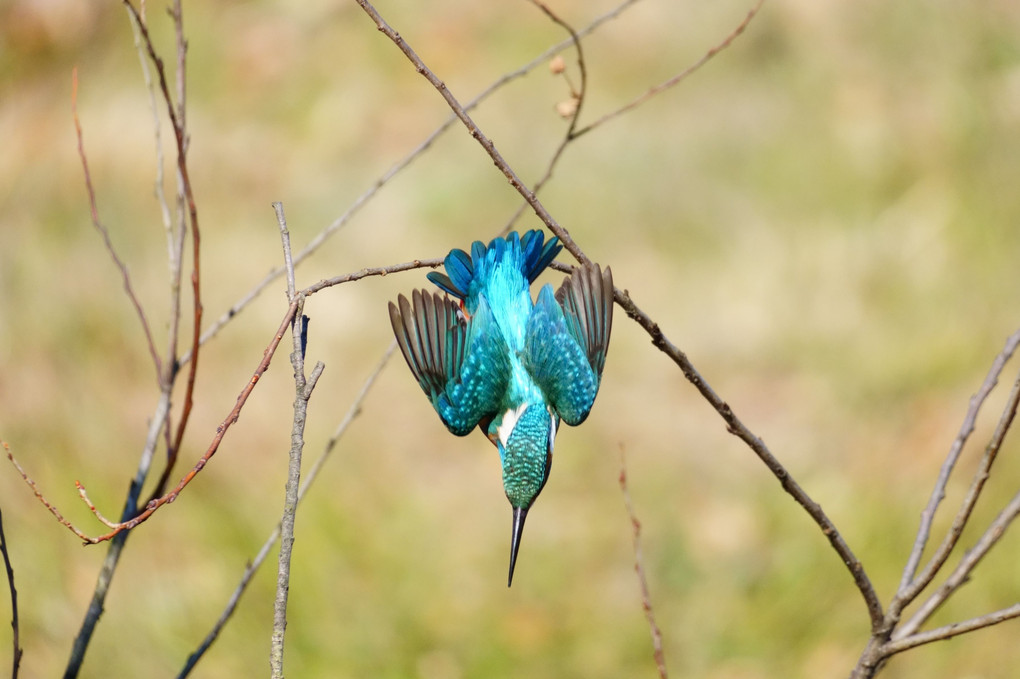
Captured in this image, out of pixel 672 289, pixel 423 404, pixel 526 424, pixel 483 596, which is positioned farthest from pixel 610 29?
pixel 526 424

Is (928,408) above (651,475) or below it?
above

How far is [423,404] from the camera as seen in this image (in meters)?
4.99

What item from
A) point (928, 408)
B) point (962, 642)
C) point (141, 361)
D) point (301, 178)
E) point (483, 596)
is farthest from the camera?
point (301, 178)

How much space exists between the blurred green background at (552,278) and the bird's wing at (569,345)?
5.46 feet

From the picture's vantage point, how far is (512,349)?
2.58 meters

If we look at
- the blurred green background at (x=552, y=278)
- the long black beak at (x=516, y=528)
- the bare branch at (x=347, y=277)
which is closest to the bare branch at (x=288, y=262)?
the bare branch at (x=347, y=277)

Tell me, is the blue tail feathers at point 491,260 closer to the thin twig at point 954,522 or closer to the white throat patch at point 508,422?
the white throat patch at point 508,422

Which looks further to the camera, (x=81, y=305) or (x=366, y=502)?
(x=81, y=305)

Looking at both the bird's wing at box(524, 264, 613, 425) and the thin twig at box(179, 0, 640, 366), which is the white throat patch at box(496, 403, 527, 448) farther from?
the thin twig at box(179, 0, 640, 366)

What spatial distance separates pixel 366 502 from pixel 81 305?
1.87 m

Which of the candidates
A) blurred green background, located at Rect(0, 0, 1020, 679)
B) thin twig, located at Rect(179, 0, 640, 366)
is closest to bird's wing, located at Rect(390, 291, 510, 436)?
thin twig, located at Rect(179, 0, 640, 366)

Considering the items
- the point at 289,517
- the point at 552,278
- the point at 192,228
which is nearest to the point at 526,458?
the point at 192,228

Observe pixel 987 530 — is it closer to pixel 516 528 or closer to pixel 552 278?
pixel 516 528

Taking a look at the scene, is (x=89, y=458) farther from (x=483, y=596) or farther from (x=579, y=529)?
(x=579, y=529)
